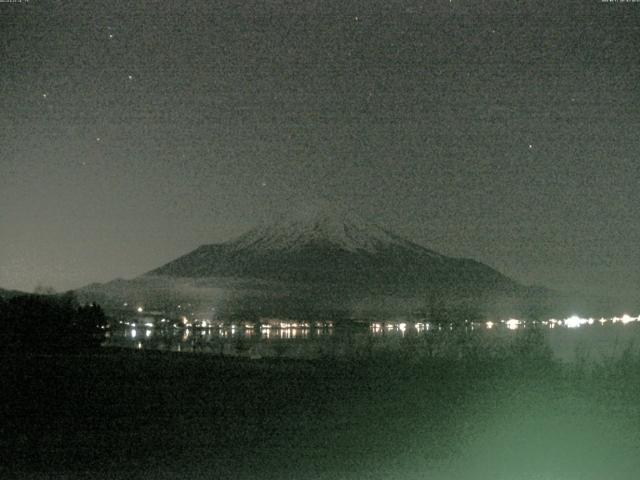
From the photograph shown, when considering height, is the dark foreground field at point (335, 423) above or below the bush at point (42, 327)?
below

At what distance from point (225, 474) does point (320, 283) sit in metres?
138

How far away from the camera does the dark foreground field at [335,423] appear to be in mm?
11789

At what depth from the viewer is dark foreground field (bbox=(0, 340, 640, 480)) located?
11.8 metres

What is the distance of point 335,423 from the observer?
15227 mm

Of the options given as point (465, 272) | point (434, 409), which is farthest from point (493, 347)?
point (465, 272)

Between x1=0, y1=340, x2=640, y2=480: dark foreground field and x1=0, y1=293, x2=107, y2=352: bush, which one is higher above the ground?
x1=0, y1=293, x2=107, y2=352: bush

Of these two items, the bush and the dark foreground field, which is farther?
the bush

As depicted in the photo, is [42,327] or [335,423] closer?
[335,423]

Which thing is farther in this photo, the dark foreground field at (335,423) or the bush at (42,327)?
the bush at (42,327)

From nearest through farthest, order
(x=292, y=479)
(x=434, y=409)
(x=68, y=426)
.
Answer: (x=292, y=479) → (x=68, y=426) → (x=434, y=409)

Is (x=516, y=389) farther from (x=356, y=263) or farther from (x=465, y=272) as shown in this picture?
(x=356, y=263)

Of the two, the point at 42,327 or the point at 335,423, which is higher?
the point at 42,327

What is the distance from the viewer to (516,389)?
18141 mm

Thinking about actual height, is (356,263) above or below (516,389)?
above
